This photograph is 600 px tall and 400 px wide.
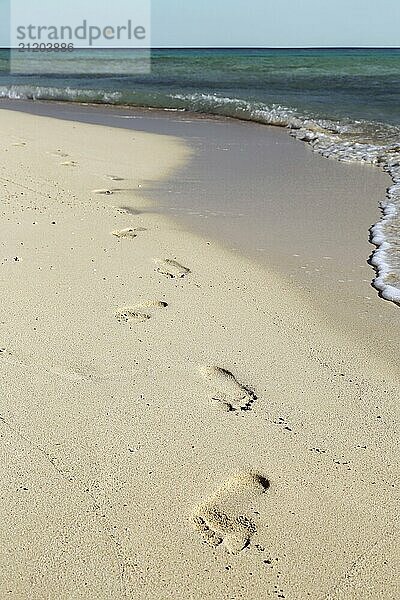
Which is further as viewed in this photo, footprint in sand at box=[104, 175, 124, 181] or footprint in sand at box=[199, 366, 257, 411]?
footprint in sand at box=[104, 175, 124, 181]

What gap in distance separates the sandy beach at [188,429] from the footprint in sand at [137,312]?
1 cm

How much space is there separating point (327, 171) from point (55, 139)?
11.3 ft

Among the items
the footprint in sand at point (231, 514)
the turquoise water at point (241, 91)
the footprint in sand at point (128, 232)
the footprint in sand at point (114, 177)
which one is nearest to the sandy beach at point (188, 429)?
the footprint in sand at point (231, 514)

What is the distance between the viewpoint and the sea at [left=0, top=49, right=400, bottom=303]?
5.79 metres

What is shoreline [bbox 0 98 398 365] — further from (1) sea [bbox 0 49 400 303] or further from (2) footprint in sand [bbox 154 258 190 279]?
(2) footprint in sand [bbox 154 258 190 279]

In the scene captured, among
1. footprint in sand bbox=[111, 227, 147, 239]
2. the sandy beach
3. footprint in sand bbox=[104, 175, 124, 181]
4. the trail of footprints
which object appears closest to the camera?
the sandy beach

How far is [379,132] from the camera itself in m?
9.99

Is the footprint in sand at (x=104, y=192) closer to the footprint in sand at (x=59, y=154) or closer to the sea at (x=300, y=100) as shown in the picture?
the footprint in sand at (x=59, y=154)

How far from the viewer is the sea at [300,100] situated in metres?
5.79

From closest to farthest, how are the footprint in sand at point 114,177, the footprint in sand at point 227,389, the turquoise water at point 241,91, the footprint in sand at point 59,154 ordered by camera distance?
1. the footprint in sand at point 227,389
2. the footprint in sand at point 114,177
3. the footprint in sand at point 59,154
4. the turquoise water at point 241,91

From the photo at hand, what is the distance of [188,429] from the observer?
236 cm

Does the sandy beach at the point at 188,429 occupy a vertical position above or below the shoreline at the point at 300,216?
below

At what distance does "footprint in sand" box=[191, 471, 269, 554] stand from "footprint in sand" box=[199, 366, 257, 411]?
16.0 inches

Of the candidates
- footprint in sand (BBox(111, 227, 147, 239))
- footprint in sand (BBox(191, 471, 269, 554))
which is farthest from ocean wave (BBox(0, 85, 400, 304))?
footprint in sand (BBox(191, 471, 269, 554))
